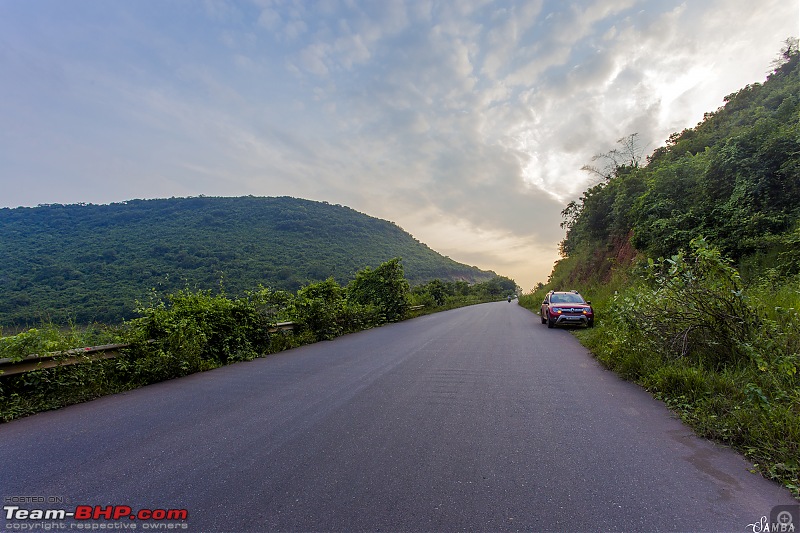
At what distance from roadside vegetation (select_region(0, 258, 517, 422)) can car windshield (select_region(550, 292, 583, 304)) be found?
997cm

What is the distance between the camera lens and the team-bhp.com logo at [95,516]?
2297 mm

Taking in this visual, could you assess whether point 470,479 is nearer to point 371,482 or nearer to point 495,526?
point 495,526

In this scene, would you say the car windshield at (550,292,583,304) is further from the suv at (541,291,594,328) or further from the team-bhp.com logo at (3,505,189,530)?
the team-bhp.com logo at (3,505,189,530)

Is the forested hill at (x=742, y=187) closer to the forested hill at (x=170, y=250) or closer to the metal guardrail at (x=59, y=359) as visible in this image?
the metal guardrail at (x=59, y=359)

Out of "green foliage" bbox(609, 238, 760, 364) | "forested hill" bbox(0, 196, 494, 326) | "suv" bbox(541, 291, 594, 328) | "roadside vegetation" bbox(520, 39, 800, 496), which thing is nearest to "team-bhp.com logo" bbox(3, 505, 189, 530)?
"roadside vegetation" bbox(520, 39, 800, 496)

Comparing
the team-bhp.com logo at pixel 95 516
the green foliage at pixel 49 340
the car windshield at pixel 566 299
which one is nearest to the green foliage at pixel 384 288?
the car windshield at pixel 566 299

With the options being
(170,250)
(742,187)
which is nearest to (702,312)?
(742,187)

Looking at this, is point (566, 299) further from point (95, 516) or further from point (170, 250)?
point (170, 250)

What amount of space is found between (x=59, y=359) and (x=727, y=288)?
10.1 meters

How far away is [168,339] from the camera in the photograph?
700cm

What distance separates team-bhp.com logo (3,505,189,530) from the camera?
7.54 feet

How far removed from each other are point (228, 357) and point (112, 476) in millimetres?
5868

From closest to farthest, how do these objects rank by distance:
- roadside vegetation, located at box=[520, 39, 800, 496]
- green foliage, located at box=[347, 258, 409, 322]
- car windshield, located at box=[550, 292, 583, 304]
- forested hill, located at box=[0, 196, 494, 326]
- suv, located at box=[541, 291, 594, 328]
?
1. roadside vegetation, located at box=[520, 39, 800, 496]
2. suv, located at box=[541, 291, 594, 328]
3. car windshield, located at box=[550, 292, 583, 304]
4. green foliage, located at box=[347, 258, 409, 322]
5. forested hill, located at box=[0, 196, 494, 326]

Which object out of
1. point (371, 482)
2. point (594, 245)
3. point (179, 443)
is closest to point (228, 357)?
point (179, 443)
